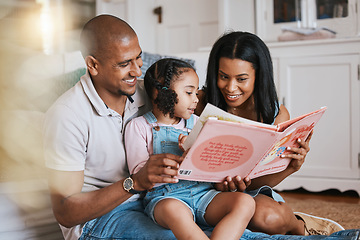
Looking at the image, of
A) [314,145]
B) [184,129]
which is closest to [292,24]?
[314,145]

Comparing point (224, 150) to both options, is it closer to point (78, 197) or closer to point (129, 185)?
point (129, 185)

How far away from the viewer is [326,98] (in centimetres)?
238

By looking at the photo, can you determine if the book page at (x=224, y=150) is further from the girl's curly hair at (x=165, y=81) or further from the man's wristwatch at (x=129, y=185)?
the girl's curly hair at (x=165, y=81)

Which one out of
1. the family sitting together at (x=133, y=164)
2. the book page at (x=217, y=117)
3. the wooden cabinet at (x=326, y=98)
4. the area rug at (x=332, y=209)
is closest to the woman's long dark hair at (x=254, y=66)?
the family sitting together at (x=133, y=164)

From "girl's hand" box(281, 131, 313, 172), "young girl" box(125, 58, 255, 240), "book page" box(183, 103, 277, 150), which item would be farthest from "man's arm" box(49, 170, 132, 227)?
"girl's hand" box(281, 131, 313, 172)

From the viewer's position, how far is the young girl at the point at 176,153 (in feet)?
2.86

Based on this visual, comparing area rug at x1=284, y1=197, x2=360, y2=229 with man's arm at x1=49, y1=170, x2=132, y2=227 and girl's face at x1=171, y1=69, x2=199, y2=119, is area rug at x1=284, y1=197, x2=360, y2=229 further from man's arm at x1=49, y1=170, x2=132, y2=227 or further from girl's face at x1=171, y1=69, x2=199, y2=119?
man's arm at x1=49, y1=170, x2=132, y2=227

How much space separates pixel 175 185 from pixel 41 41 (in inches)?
31.8

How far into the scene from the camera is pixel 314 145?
2.41 metres

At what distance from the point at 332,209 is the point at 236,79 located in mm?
1204

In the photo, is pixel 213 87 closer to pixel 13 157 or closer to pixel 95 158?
pixel 95 158

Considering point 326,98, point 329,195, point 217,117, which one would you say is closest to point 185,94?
point 217,117

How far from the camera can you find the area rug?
1.87 meters

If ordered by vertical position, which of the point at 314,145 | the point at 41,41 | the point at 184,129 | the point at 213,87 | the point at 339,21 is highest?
the point at 339,21
